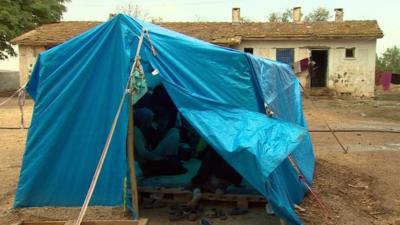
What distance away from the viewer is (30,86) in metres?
6.68

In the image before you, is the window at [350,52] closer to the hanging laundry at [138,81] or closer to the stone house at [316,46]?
the stone house at [316,46]

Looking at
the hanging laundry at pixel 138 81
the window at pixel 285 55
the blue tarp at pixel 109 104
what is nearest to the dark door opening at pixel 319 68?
the window at pixel 285 55

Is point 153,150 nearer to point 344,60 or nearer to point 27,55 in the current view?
point 344,60

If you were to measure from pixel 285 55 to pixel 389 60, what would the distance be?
23.7 metres

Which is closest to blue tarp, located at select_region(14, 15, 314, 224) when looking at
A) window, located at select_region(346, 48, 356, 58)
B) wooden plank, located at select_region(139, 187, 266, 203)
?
wooden plank, located at select_region(139, 187, 266, 203)

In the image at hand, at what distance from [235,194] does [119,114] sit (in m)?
1.94

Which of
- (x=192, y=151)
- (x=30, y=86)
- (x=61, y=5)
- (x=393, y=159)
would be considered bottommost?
(x=393, y=159)

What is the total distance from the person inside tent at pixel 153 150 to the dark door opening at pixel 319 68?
23348mm

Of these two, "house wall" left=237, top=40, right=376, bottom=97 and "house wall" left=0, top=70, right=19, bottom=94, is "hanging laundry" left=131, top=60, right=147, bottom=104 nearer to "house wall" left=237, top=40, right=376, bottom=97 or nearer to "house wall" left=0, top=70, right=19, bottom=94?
"house wall" left=237, top=40, right=376, bottom=97

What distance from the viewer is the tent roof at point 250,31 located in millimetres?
27031

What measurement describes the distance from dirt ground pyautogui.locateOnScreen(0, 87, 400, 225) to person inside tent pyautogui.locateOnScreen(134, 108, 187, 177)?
2.70 feet

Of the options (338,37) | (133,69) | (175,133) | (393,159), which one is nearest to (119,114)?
(133,69)

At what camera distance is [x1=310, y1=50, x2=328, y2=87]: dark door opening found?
3016 cm

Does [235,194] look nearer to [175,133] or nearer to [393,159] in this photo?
[175,133]
